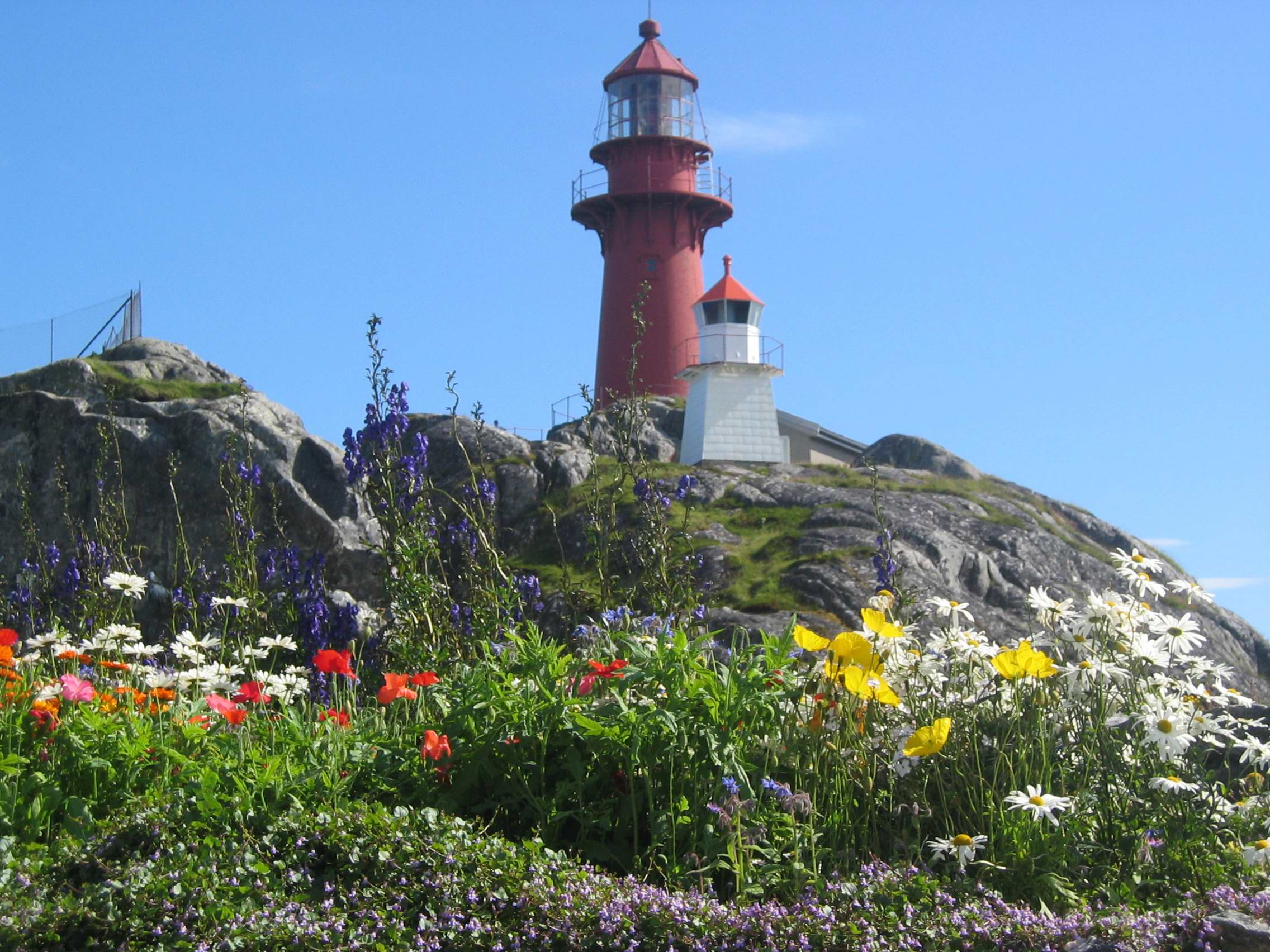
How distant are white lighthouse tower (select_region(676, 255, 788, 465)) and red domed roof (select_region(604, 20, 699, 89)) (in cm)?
833

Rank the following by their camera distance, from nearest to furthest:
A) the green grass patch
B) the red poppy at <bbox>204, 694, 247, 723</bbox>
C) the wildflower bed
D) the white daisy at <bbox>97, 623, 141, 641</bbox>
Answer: the wildflower bed < the red poppy at <bbox>204, 694, 247, 723</bbox> < the white daisy at <bbox>97, 623, 141, 641</bbox> < the green grass patch

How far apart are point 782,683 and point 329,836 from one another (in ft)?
6.23

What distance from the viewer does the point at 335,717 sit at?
5699 mm

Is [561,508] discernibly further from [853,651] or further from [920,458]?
[853,651]

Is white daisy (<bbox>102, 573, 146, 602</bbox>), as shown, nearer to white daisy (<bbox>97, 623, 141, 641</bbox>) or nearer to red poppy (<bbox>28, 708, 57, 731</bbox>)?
white daisy (<bbox>97, 623, 141, 641</bbox>)

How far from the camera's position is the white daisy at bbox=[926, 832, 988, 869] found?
4434mm

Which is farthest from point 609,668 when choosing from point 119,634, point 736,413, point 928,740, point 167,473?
point 736,413

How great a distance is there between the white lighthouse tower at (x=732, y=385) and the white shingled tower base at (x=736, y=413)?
1cm

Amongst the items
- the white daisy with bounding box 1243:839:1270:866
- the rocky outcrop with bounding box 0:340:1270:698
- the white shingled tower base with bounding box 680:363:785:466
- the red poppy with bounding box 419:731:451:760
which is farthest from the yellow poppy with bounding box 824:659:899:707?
the white shingled tower base with bounding box 680:363:785:466

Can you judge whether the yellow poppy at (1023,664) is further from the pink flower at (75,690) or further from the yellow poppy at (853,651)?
the pink flower at (75,690)

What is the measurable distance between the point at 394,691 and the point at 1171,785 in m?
3.10

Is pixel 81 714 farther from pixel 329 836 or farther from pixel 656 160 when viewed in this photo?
pixel 656 160

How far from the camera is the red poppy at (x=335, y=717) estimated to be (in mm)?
5609

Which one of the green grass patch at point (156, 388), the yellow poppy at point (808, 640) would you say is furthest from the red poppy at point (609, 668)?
the green grass patch at point (156, 388)
